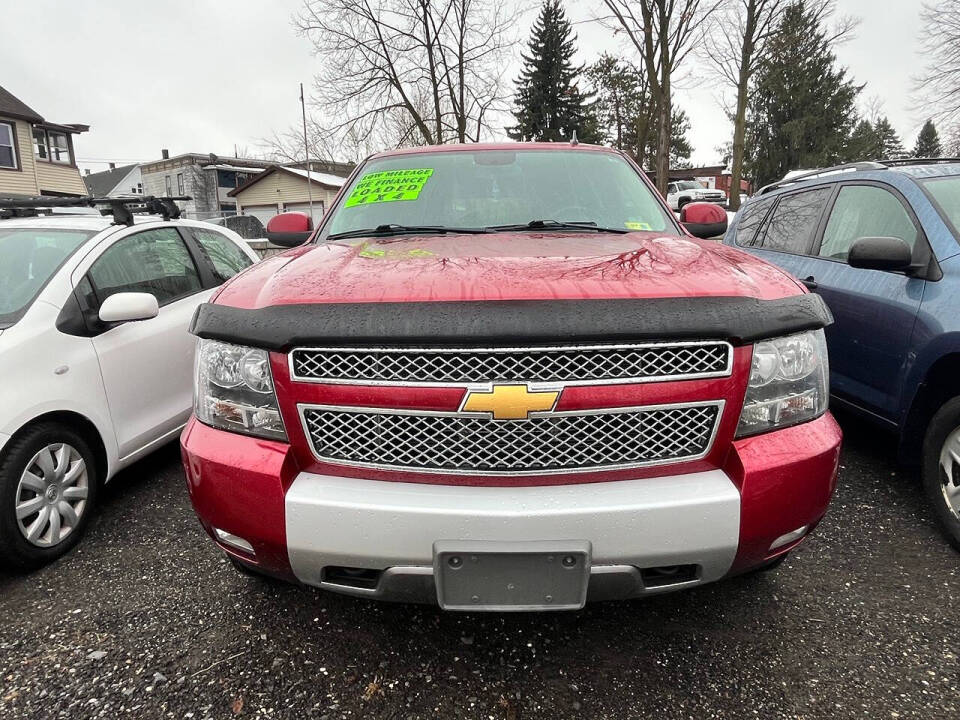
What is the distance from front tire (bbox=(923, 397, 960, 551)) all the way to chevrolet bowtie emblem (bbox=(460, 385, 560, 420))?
2.25 meters

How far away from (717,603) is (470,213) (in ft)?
6.34

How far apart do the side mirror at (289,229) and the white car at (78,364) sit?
0.73 metres

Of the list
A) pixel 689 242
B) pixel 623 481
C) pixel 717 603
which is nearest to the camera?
pixel 623 481

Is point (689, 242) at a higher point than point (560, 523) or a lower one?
higher

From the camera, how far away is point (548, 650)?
200 cm

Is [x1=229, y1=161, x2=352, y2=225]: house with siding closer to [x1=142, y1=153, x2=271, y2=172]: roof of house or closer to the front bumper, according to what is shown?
[x1=142, y1=153, x2=271, y2=172]: roof of house

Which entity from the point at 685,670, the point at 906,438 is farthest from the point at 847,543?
the point at 685,670

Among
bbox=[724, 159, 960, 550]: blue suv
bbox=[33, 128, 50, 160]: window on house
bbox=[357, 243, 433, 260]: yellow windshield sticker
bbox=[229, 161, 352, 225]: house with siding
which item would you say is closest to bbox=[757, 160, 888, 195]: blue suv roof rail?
bbox=[724, 159, 960, 550]: blue suv

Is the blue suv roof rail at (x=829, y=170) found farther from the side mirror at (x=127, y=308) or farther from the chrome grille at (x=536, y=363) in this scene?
the side mirror at (x=127, y=308)

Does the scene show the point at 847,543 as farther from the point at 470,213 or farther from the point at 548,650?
the point at 470,213

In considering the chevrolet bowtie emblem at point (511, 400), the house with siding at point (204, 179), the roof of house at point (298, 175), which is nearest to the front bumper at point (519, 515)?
the chevrolet bowtie emblem at point (511, 400)

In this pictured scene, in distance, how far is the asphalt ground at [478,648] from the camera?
180cm

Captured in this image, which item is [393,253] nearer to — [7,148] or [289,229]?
[289,229]

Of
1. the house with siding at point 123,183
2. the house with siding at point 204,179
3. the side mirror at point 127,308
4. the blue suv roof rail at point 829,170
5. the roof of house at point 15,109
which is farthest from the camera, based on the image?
the house with siding at point 123,183
